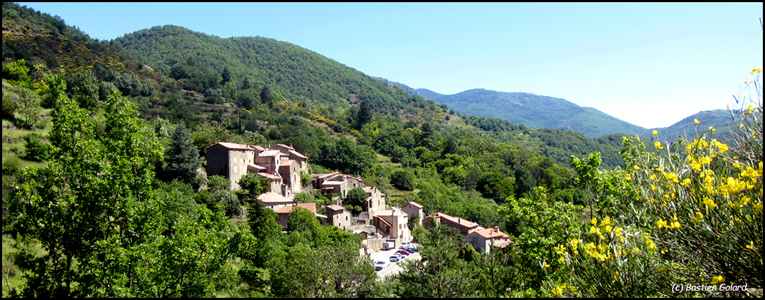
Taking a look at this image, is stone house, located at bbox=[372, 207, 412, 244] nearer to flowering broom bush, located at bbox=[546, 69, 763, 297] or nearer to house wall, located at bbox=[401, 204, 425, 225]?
house wall, located at bbox=[401, 204, 425, 225]

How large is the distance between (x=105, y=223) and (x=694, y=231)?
9893mm

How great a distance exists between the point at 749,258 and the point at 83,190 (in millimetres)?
10644

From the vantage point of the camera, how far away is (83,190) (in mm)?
7750

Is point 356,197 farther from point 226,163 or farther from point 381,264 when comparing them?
point 226,163

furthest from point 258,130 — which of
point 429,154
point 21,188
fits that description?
point 21,188

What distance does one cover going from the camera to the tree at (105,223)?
7551 millimetres

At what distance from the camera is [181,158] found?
3472 centimetres

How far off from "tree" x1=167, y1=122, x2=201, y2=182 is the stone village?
9.75 ft

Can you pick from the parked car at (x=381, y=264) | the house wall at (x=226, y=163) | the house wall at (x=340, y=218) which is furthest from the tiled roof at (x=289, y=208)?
the parked car at (x=381, y=264)

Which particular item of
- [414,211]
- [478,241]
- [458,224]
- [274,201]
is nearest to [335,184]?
[414,211]

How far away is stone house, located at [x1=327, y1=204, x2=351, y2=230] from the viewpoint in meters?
39.5

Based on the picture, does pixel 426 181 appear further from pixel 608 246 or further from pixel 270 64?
pixel 270 64

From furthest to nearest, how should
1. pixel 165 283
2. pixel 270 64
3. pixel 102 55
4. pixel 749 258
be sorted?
pixel 270 64 < pixel 102 55 < pixel 165 283 < pixel 749 258

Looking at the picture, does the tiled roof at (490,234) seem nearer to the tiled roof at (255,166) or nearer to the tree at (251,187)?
the tree at (251,187)
